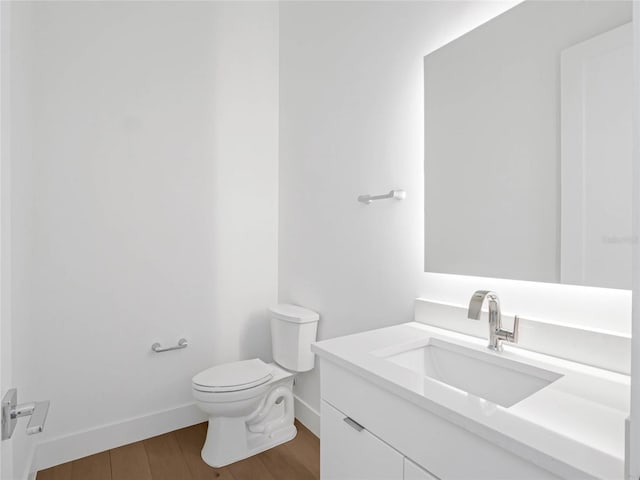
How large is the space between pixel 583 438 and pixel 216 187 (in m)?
2.13

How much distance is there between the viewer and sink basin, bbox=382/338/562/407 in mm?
997

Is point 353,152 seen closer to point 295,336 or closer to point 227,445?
point 295,336

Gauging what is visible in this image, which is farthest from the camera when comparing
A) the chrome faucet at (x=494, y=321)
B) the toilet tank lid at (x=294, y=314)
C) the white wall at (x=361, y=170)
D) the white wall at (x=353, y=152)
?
the toilet tank lid at (x=294, y=314)

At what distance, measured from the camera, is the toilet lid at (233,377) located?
1.80 metres

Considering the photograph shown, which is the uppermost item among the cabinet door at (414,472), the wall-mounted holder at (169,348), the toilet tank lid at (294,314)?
the toilet tank lid at (294,314)

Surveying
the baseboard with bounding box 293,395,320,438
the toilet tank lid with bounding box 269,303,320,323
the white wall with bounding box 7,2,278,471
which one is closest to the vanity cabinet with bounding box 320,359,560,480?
the toilet tank lid with bounding box 269,303,320,323

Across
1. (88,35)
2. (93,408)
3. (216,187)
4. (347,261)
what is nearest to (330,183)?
(347,261)

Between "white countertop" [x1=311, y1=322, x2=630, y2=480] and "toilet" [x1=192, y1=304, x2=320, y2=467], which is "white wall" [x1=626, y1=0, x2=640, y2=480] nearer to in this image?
"white countertop" [x1=311, y1=322, x2=630, y2=480]

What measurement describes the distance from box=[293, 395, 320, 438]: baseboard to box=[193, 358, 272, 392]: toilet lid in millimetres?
404

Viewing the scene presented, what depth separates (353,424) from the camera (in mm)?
1061

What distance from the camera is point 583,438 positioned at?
0.65 meters

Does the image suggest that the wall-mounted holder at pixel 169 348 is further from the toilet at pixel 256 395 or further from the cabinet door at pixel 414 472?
the cabinet door at pixel 414 472

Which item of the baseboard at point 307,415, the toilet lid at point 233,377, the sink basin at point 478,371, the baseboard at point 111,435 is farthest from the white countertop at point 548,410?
the baseboard at point 111,435

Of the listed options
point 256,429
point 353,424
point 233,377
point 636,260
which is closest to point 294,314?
point 233,377
